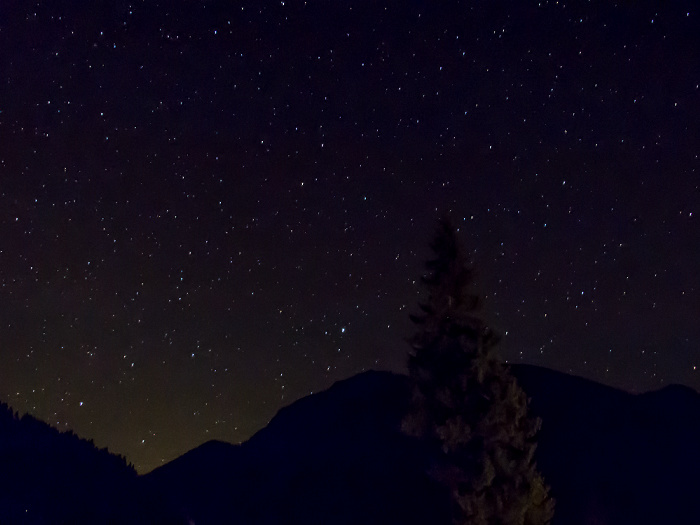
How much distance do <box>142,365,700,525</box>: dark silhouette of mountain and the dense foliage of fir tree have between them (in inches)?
236

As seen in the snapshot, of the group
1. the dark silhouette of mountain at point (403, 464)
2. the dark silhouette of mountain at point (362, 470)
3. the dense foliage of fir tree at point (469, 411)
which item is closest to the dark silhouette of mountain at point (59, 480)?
the dark silhouette of mountain at point (362, 470)

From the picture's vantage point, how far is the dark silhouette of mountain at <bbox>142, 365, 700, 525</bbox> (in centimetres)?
2486

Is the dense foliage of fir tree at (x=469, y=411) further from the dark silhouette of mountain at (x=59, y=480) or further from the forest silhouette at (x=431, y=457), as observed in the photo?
the dark silhouette of mountain at (x=59, y=480)

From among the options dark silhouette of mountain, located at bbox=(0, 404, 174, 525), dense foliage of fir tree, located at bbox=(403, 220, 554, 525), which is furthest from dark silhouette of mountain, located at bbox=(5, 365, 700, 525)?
dense foliage of fir tree, located at bbox=(403, 220, 554, 525)

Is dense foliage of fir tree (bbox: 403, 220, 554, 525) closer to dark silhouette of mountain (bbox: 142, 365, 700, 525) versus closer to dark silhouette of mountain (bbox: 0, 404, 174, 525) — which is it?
dark silhouette of mountain (bbox: 142, 365, 700, 525)

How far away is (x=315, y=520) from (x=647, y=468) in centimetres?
1397

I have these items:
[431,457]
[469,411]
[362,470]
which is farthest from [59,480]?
[469,411]

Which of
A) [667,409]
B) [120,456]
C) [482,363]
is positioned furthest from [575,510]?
[120,456]

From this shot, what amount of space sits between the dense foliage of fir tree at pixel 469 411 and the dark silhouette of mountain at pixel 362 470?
1068 mm

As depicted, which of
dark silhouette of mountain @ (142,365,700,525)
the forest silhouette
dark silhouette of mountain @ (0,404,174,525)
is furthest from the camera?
dark silhouette of mountain @ (142,365,700,525)

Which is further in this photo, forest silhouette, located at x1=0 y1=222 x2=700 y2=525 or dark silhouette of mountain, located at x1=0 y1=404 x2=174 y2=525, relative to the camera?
dark silhouette of mountain, located at x1=0 y1=404 x2=174 y2=525

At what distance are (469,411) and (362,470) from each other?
1188 centimetres

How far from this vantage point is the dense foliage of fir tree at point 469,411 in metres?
15.5

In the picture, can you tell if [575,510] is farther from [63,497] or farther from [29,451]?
[29,451]
